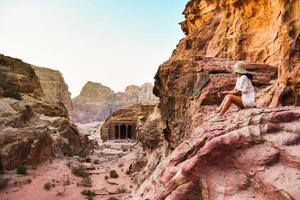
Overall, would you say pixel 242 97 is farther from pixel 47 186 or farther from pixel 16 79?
pixel 16 79

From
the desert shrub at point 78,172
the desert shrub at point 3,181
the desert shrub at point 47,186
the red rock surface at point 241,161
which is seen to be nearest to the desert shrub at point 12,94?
the desert shrub at point 78,172

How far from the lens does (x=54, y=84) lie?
93500 millimetres

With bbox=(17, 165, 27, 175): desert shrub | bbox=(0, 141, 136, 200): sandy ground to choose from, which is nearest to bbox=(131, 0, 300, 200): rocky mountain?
bbox=(0, 141, 136, 200): sandy ground

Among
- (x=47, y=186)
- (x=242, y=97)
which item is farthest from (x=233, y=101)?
(x=47, y=186)

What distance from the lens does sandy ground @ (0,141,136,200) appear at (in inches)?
713

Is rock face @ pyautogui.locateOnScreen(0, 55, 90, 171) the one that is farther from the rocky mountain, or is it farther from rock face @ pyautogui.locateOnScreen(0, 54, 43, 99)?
the rocky mountain

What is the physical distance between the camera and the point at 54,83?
9400 cm

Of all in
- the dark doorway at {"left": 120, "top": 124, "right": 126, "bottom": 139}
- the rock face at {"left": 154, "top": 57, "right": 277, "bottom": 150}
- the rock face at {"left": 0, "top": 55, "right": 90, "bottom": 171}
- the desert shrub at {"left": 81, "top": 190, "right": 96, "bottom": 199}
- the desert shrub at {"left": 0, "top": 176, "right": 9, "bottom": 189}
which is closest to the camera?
the rock face at {"left": 154, "top": 57, "right": 277, "bottom": 150}

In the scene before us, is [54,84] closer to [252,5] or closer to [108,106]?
[108,106]

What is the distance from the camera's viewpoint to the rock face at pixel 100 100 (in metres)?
124

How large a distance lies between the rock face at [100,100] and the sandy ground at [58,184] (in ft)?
299

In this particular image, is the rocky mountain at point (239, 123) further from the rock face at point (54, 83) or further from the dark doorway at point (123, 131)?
the rock face at point (54, 83)

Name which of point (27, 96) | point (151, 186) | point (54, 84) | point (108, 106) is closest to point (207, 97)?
point (151, 186)

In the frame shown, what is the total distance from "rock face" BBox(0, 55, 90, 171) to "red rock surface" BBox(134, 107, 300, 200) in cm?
1881
